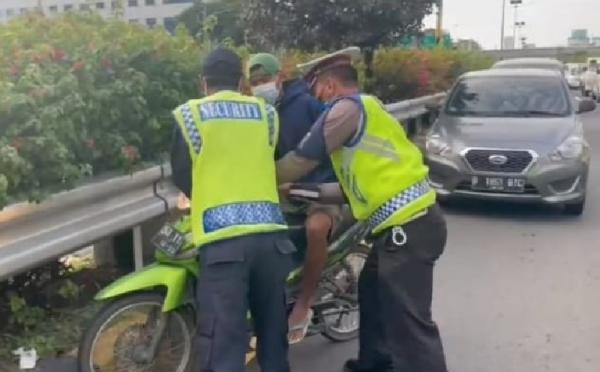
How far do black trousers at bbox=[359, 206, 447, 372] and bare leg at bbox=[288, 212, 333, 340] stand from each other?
34 centimetres

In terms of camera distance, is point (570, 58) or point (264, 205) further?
point (570, 58)

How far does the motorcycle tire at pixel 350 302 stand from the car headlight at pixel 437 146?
4.24 m

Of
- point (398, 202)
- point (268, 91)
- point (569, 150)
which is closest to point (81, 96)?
point (268, 91)

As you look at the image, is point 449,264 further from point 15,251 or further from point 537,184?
point 15,251

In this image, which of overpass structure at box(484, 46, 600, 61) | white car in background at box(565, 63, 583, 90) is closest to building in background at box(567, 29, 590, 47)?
overpass structure at box(484, 46, 600, 61)

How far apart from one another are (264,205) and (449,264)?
3.64m

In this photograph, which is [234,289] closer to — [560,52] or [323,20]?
[323,20]

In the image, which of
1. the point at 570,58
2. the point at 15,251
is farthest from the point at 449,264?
the point at 570,58

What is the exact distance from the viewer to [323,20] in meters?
12.9

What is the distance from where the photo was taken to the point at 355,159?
3.82m

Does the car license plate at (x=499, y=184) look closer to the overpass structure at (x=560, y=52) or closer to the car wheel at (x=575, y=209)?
the car wheel at (x=575, y=209)

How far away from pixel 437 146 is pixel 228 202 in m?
5.83

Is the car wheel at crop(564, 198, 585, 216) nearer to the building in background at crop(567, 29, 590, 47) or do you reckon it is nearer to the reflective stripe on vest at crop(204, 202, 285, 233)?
the reflective stripe on vest at crop(204, 202, 285, 233)

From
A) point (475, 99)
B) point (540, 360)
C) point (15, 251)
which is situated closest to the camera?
point (15, 251)
